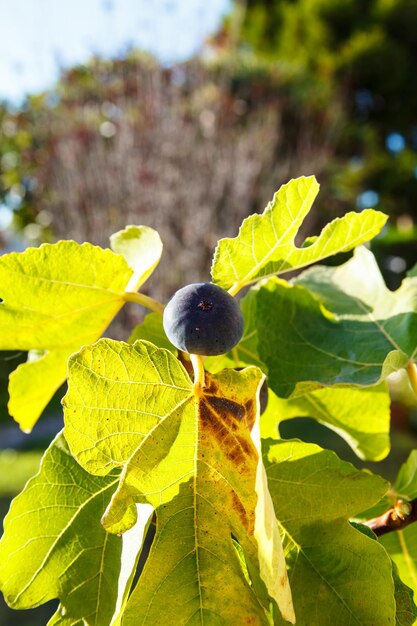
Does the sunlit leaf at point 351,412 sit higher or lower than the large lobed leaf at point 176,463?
lower

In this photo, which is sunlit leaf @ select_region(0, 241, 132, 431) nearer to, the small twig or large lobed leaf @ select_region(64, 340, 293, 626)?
large lobed leaf @ select_region(64, 340, 293, 626)

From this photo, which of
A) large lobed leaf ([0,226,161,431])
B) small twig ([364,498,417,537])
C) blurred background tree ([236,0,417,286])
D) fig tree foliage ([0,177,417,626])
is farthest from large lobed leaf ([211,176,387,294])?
blurred background tree ([236,0,417,286])

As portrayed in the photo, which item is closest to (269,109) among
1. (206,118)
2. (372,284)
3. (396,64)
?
(206,118)

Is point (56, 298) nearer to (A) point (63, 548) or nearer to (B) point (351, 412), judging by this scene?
(A) point (63, 548)

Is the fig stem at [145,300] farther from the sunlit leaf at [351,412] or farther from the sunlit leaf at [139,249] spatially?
the sunlit leaf at [351,412]

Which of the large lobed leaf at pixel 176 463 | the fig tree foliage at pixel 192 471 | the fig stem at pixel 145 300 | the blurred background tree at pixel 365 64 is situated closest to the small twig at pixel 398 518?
the fig tree foliage at pixel 192 471

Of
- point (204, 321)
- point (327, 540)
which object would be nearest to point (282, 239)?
point (204, 321)
